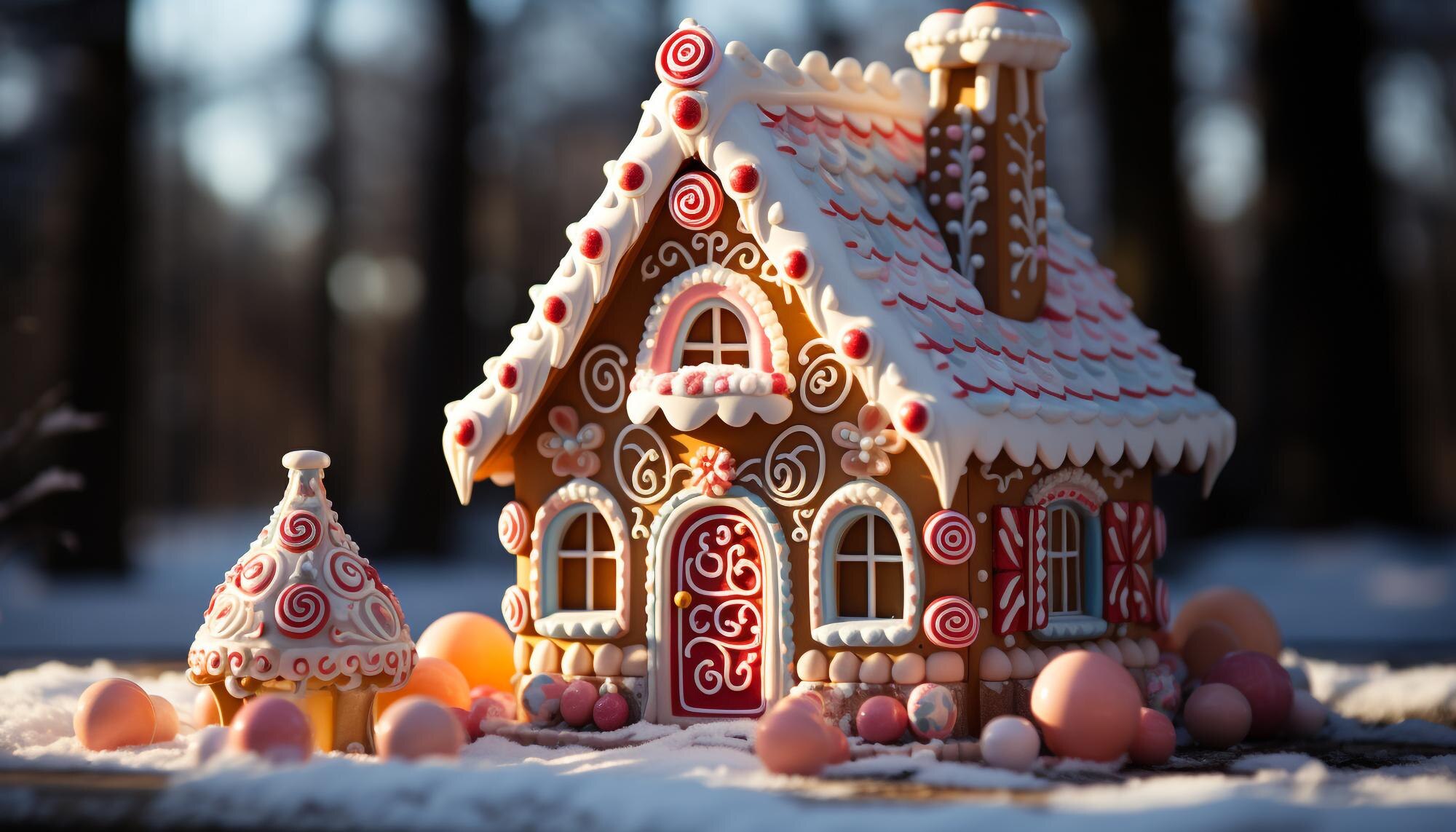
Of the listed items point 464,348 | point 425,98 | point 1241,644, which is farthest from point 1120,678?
point 425,98

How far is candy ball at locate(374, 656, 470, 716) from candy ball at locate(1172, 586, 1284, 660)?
534 centimetres

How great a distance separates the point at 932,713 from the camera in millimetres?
10117

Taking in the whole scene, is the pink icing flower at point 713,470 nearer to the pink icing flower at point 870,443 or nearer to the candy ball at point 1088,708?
the pink icing flower at point 870,443

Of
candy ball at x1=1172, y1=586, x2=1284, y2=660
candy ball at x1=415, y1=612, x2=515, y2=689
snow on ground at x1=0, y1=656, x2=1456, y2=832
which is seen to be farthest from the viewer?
candy ball at x1=1172, y1=586, x2=1284, y2=660

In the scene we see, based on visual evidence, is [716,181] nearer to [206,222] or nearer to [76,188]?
[76,188]

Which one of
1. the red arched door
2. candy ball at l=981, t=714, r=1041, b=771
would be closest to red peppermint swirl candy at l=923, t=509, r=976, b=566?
candy ball at l=981, t=714, r=1041, b=771

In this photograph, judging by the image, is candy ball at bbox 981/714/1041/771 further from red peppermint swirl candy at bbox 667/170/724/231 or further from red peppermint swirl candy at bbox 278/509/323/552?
red peppermint swirl candy at bbox 278/509/323/552

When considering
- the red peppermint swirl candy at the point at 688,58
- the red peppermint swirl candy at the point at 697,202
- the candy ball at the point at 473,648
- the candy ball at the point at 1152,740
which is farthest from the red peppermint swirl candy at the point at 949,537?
the candy ball at the point at 473,648

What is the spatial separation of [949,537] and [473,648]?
3877mm

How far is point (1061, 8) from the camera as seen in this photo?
21672mm

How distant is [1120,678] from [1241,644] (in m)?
3.44

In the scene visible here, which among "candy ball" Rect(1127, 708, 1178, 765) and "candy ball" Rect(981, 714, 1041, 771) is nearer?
"candy ball" Rect(981, 714, 1041, 771)

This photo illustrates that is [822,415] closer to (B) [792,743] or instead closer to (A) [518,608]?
(B) [792,743]

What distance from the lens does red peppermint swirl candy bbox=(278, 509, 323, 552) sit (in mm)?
10086
